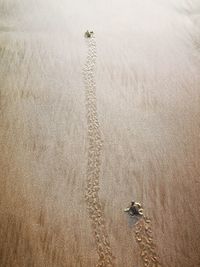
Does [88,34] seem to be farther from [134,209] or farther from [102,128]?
[134,209]

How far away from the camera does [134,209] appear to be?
3.09 meters

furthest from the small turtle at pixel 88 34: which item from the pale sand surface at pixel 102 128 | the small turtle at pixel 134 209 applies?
the small turtle at pixel 134 209

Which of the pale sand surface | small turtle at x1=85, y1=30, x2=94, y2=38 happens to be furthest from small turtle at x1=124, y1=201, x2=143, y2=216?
small turtle at x1=85, y1=30, x2=94, y2=38

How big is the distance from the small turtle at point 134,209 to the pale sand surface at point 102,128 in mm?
67

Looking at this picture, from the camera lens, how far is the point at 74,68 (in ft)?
14.5

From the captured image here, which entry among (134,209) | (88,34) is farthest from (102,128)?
(88,34)

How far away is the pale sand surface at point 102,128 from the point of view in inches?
116

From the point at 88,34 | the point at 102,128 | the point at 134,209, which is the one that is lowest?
the point at 134,209

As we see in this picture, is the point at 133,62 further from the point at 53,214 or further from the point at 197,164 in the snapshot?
the point at 53,214

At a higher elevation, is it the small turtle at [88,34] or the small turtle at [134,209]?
the small turtle at [88,34]

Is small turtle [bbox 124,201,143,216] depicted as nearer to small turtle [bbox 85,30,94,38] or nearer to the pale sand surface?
the pale sand surface

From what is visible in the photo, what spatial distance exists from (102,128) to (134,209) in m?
1.11

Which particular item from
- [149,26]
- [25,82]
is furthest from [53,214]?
[149,26]

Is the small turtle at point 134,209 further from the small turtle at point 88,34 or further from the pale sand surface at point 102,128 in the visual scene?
the small turtle at point 88,34
